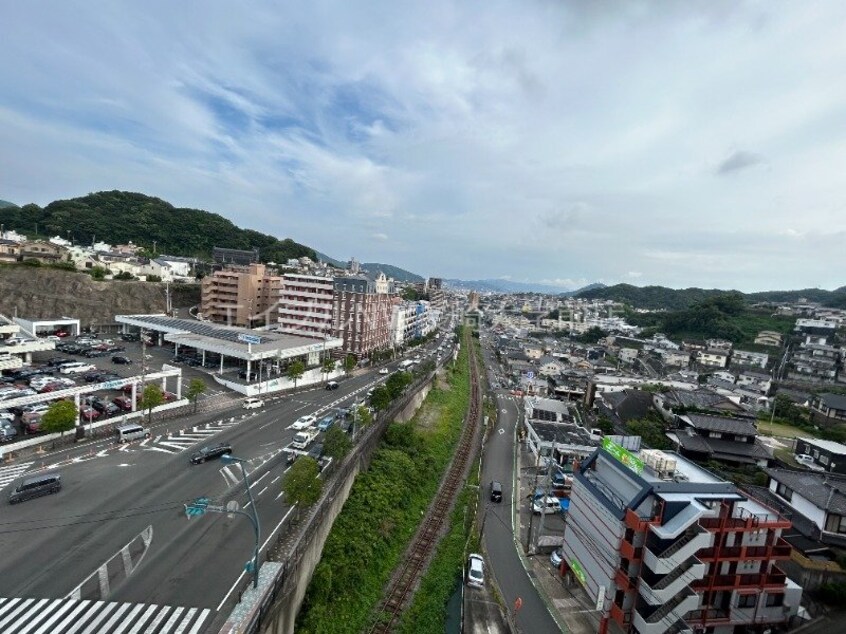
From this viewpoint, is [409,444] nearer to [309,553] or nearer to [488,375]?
[309,553]

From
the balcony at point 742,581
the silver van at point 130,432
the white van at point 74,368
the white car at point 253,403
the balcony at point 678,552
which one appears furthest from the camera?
the white van at point 74,368

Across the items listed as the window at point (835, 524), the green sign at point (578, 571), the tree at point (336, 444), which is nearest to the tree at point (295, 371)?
the tree at point (336, 444)

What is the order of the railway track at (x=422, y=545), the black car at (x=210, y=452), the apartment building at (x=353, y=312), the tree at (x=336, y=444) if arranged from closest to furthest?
the railway track at (x=422, y=545) < the black car at (x=210, y=452) < the tree at (x=336, y=444) < the apartment building at (x=353, y=312)

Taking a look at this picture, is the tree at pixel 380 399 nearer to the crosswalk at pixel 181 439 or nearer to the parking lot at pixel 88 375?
the crosswalk at pixel 181 439

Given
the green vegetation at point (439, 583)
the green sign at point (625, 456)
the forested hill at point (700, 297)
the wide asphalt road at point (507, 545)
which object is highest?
the forested hill at point (700, 297)

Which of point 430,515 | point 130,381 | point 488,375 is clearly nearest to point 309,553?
point 430,515

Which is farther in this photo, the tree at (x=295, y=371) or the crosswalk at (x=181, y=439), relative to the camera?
the tree at (x=295, y=371)

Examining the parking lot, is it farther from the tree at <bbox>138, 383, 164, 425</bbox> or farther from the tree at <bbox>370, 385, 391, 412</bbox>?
Result: the tree at <bbox>370, 385, 391, 412</bbox>

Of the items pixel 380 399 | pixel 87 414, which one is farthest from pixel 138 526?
pixel 380 399
